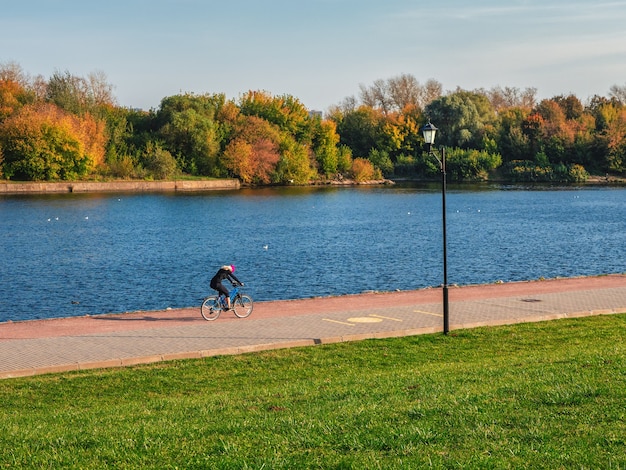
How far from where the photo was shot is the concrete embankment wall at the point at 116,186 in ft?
316

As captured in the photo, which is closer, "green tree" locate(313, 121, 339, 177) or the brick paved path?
the brick paved path

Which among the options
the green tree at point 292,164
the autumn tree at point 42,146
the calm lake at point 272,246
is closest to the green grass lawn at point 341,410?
the calm lake at point 272,246

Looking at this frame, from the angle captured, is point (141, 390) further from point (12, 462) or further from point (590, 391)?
point (590, 391)

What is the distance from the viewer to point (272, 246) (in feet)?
157

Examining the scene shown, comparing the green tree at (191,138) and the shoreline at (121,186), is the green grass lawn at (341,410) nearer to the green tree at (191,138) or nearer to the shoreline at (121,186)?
the shoreline at (121,186)

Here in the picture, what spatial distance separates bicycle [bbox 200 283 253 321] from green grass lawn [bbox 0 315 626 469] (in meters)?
4.52

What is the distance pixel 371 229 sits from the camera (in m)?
59.0

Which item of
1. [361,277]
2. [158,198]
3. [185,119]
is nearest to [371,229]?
[361,277]

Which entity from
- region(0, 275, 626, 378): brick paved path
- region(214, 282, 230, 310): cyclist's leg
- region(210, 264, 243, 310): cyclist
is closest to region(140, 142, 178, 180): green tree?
region(0, 275, 626, 378): brick paved path

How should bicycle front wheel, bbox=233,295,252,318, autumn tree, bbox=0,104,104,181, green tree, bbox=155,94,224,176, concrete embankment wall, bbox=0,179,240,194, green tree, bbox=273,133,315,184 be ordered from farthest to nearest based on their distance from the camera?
green tree, bbox=273,133,315,184 → green tree, bbox=155,94,224,176 → autumn tree, bbox=0,104,104,181 → concrete embankment wall, bbox=0,179,240,194 → bicycle front wheel, bbox=233,295,252,318

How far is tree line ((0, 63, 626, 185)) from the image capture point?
102 metres

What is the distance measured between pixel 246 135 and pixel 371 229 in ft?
200

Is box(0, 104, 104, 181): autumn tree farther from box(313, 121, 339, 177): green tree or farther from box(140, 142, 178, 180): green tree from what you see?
box(313, 121, 339, 177): green tree

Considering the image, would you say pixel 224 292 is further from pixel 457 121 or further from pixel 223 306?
pixel 457 121
